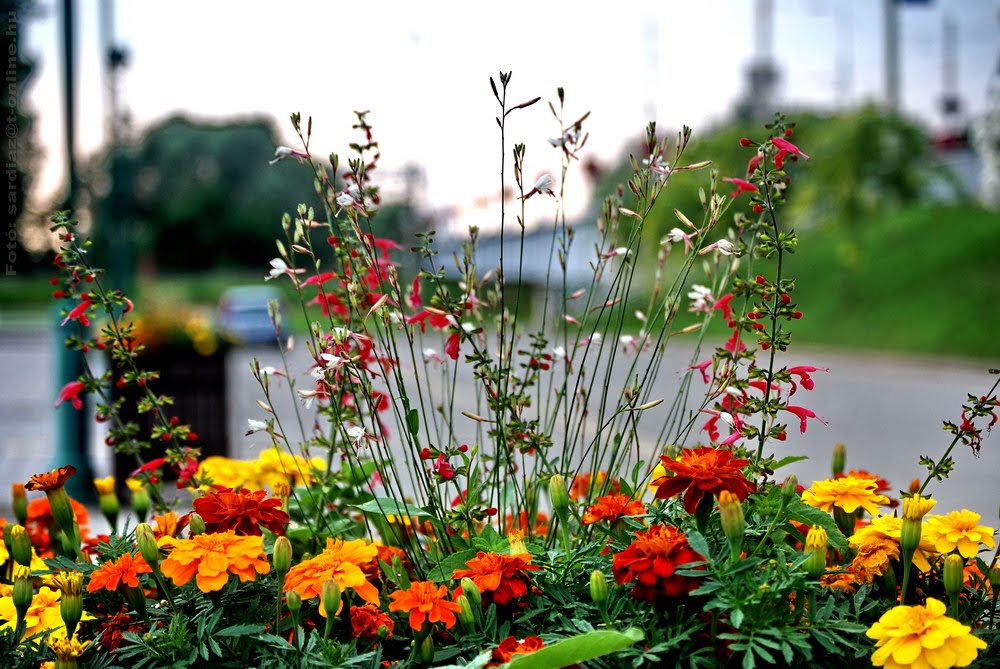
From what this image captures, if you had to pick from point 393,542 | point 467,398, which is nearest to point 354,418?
point 393,542

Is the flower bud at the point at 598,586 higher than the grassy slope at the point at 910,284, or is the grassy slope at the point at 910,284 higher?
the flower bud at the point at 598,586

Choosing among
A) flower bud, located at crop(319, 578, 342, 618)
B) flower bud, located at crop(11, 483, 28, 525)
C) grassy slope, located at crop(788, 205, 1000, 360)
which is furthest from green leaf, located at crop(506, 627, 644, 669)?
grassy slope, located at crop(788, 205, 1000, 360)

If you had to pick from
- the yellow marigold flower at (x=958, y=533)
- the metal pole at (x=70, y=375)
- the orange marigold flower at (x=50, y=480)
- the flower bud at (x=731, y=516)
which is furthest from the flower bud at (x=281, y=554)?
the metal pole at (x=70, y=375)

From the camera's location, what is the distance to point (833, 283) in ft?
77.9

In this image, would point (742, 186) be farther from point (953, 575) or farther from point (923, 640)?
point (923, 640)

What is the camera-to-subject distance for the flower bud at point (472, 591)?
1483mm

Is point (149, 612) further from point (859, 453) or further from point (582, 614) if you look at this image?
point (859, 453)

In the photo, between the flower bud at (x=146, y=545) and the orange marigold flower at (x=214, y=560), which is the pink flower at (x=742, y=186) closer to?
the orange marigold flower at (x=214, y=560)

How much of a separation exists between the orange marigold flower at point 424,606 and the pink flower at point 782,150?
3.16 feet

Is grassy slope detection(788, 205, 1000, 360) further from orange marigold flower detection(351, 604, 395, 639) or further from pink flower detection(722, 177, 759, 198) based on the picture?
orange marigold flower detection(351, 604, 395, 639)

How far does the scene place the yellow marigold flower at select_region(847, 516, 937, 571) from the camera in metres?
1.66

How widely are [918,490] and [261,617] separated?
1.18 metres

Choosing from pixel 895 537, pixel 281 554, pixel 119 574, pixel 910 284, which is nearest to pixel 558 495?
pixel 281 554

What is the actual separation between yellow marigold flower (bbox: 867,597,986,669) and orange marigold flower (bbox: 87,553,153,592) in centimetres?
108
